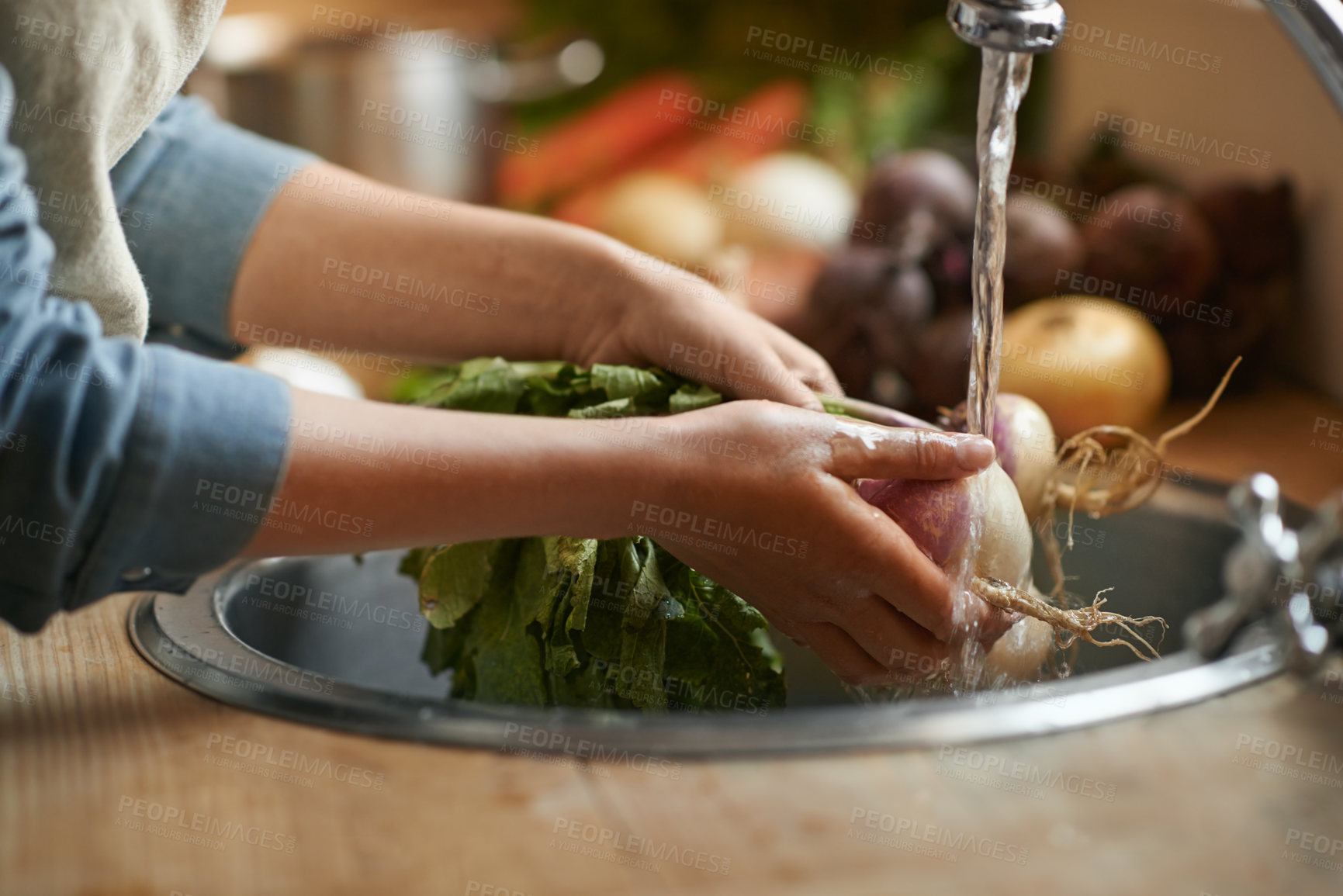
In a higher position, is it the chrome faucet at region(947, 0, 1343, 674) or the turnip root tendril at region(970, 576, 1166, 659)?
the chrome faucet at region(947, 0, 1343, 674)

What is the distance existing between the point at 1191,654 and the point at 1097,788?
13 cm

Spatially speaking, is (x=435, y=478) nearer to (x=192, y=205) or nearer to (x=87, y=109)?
(x=87, y=109)

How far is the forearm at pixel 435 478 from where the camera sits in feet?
1.59

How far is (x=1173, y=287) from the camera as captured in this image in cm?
115

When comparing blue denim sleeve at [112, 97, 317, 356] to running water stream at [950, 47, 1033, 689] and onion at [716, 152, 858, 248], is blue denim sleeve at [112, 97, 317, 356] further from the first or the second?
onion at [716, 152, 858, 248]

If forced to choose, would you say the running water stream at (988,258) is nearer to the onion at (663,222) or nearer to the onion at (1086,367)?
the onion at (1086,367)

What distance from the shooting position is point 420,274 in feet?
2.57

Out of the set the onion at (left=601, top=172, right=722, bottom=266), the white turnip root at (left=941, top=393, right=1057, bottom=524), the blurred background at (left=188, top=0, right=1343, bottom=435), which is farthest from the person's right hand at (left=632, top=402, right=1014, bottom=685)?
the onion at (left=601, top=172, right=722, bottom=266)

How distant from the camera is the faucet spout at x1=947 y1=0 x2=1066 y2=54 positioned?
0.52 meters

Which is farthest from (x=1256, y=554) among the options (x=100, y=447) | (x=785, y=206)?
(x=785, y=206)

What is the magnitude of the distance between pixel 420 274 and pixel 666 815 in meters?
0.46

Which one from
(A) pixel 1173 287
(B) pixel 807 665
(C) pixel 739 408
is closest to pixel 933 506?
(C) pixel 739 408

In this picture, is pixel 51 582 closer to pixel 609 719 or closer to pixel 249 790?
pixel 249 790

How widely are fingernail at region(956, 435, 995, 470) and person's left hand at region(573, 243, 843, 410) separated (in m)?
0.09
